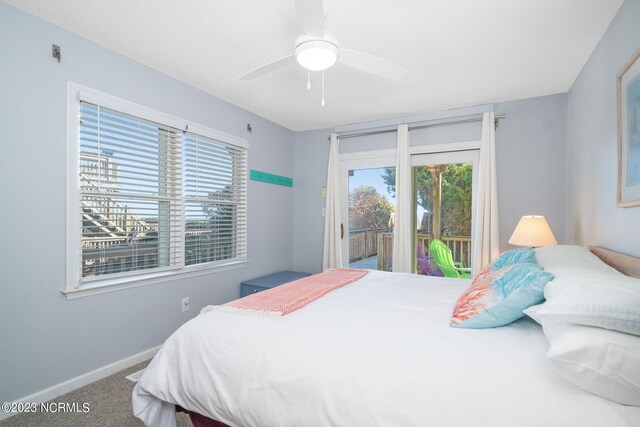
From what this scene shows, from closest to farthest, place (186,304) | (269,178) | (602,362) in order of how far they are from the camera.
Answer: (602,362), (186,304), (269,178)

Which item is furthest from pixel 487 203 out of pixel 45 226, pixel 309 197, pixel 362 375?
pixel 45 226

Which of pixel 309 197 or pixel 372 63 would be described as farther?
pixel 309 197

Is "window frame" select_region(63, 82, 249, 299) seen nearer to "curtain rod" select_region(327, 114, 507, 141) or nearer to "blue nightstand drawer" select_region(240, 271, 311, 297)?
"blue nightstand drawer" select_region(240, 271, 311, 297)

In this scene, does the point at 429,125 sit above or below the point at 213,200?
above

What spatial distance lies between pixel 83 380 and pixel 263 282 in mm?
1772

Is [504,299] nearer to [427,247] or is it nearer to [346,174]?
[427,247]

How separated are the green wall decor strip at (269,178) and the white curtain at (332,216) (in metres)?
0.63

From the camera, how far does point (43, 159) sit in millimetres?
1997

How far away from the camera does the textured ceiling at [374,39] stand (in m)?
1.83

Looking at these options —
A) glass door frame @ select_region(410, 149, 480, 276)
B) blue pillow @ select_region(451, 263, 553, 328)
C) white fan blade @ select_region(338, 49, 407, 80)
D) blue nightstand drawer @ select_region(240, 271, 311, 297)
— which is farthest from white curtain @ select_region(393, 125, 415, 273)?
blue pillow @ select_region(451, 263, 553, 328)

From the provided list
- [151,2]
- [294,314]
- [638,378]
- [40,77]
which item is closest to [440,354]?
[638,378]

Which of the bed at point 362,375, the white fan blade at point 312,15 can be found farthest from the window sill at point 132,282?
the white fan blade at point 312,15

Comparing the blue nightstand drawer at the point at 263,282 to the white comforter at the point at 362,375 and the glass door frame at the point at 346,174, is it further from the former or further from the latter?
the white comforter at the point at 362,375

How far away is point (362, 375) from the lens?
1.07m
